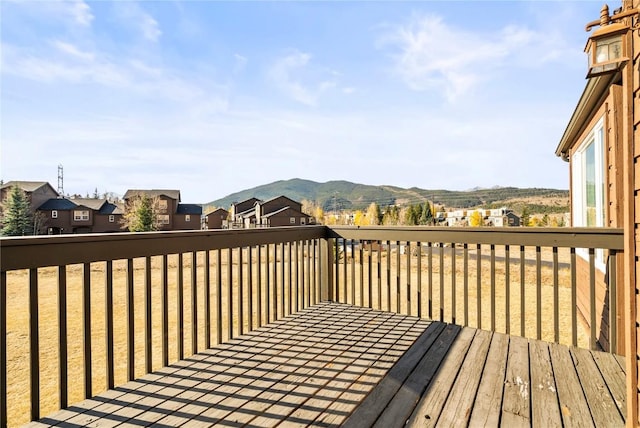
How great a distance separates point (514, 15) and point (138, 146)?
38.4 metres

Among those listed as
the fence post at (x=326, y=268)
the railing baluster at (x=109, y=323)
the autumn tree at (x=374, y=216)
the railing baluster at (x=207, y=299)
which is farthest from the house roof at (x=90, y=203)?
the railing baluster at (x=109, y=323)

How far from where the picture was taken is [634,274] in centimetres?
139

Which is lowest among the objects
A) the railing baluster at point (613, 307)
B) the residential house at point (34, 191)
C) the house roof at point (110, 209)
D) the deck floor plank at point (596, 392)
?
the deck floor plank at point (596, 392)

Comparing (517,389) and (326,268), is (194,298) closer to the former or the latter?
(326,268)

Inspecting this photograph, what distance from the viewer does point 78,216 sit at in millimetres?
29312

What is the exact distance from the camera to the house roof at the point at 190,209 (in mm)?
35219

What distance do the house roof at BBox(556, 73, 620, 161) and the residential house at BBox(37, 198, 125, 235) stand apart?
33.8m

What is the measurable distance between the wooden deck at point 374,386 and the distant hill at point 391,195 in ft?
134

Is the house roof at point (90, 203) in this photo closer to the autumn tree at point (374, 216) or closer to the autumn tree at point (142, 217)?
the autumn tree at point (142, 217)

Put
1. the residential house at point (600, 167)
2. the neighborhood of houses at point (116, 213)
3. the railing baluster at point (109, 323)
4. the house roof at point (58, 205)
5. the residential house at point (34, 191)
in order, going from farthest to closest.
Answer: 1. the house roof at point (58, 205)
2. the neighborhood of houses at point (116, 213)
3. the residential house at point (34, 191)
4. the residential house at point (600, 167)
5. the railing baluster at point (109, 323)

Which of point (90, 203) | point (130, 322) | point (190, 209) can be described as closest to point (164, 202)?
point (190, 209)

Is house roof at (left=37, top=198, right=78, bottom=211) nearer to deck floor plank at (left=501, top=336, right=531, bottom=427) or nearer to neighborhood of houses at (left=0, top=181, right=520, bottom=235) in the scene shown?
neighborhood of houses at (left=0, top=181, right=520, bottom=235)

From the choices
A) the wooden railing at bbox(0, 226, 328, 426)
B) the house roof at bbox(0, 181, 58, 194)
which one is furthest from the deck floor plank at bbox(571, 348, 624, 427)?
the house roof at bbox(0, 181, 58, 194)

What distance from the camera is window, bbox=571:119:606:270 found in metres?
3.73
